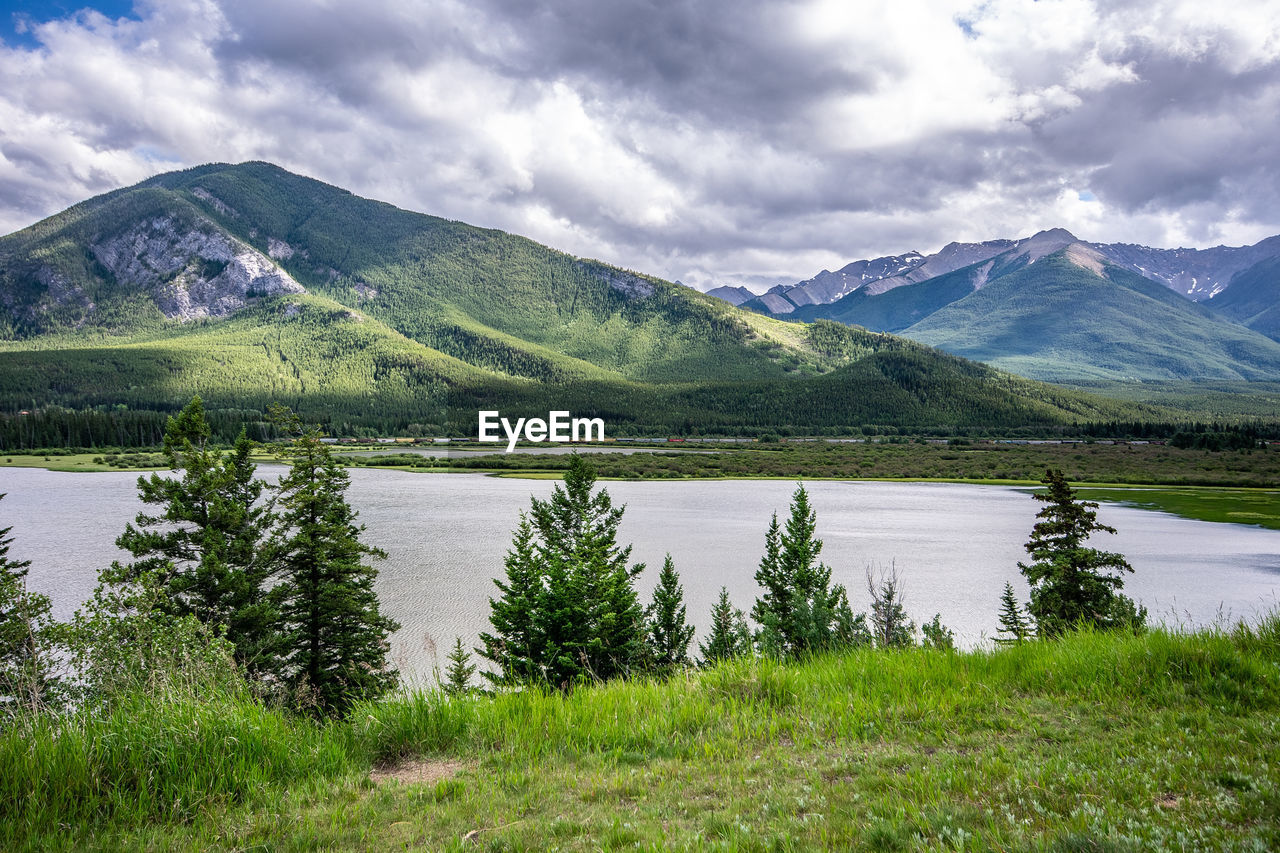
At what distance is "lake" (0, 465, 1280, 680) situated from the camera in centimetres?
2900

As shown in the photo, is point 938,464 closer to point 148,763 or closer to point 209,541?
point 209,541

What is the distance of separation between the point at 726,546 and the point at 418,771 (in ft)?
131

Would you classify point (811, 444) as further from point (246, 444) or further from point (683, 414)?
point (246, 444)

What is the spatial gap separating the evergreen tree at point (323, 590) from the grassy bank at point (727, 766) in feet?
43.7

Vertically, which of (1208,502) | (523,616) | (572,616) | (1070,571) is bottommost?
(1208,502)

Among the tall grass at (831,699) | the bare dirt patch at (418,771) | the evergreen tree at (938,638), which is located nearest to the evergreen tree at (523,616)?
the evergreen tree at (938,638)

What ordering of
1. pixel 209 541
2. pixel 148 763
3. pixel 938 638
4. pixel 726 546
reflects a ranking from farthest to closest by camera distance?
pixel 726 546
pixel 209 541
pixel 938 638
pixel 148 763

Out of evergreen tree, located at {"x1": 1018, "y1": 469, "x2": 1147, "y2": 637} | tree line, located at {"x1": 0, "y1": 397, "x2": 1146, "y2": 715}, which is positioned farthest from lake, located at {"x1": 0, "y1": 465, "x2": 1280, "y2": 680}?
tree line, located at {"x1": 0, "y1": 397, "x2": 1146, "y2": 715}

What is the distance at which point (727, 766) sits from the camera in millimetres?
5078

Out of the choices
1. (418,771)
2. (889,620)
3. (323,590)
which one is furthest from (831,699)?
(323,590)

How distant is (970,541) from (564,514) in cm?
3503

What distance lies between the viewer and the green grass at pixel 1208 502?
5494 cm

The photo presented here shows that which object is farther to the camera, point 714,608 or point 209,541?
point 714,608

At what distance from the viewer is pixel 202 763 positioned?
15.9 ft
